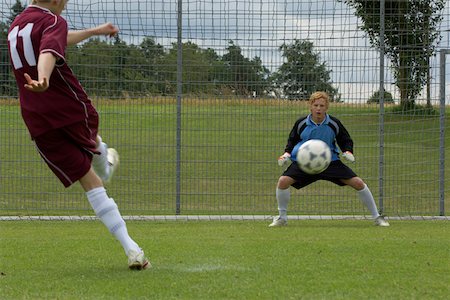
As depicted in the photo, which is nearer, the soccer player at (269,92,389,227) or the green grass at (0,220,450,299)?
the green grass at (0,220,450,299)

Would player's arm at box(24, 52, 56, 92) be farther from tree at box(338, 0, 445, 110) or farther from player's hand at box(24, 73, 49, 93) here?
tree at box(338, 0, 445, 110)

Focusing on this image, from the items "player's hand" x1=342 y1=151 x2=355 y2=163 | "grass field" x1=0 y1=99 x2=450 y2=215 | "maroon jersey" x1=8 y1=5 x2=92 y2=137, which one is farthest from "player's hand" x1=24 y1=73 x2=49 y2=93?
"grass field" x1=0 y1=99 x2=450 y2=215

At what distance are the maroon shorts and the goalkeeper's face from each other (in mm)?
5276

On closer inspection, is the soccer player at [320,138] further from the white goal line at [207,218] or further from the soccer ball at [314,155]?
the white goal line at [207,218]

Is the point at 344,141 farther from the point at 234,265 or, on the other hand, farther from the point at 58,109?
the point at 58,109

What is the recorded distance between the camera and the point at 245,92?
1349 cm

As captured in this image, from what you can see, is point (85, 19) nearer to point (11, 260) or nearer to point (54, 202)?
point (54, 202)

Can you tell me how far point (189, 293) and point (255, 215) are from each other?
26.4 feet

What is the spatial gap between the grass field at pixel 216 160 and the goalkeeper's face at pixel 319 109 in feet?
6.43

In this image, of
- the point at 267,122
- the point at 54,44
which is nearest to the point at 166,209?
the point at 267,122

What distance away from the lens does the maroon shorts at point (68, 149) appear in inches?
253

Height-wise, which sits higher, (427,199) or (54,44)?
(54,44)

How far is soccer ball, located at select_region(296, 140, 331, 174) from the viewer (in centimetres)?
1033

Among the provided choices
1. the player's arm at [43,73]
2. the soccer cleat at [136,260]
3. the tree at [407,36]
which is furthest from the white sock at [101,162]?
the tree at [407,36]
